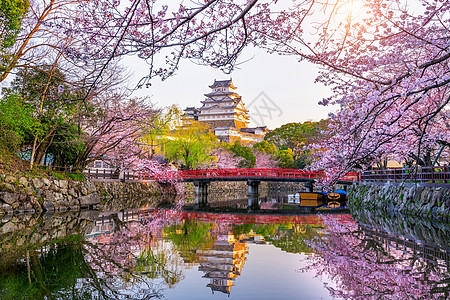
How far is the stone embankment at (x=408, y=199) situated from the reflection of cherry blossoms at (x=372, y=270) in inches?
193

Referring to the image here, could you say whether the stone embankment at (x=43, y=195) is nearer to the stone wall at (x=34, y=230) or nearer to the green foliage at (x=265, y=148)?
the stone wall at (x=34, y=230)

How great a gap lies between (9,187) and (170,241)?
7.53m

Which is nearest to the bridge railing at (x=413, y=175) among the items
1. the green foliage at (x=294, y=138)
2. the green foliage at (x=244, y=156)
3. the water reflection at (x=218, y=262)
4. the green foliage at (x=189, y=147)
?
the water reflection at (x=218, y=262)

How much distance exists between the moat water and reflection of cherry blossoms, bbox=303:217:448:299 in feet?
0.05

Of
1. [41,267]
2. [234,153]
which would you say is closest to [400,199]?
[41,267]

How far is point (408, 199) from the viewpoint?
15750 millimetres

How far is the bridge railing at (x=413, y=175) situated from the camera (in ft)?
42.9

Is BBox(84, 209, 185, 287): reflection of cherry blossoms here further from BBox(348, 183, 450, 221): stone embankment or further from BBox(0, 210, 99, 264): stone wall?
BBox(348, 183, 450, 221): stone embankment

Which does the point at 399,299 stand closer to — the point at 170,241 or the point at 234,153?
the point at 170,241

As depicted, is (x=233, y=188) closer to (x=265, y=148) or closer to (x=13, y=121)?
(x=265, y=148)

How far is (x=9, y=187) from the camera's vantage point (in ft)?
43.3

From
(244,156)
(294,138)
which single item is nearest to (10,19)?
(244,156)

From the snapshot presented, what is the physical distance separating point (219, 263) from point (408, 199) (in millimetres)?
11815

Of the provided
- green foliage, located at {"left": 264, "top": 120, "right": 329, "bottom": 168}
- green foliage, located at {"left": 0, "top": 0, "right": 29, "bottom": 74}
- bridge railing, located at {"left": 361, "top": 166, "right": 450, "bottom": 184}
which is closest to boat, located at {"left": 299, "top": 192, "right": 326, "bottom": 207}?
bridge railing, located at {"left": 361, "top": 166, "right": 450, "bottom": 184}
